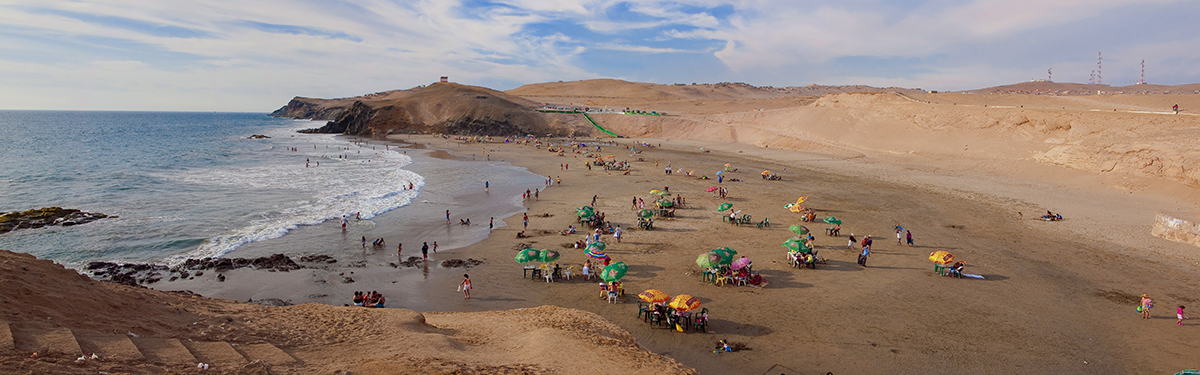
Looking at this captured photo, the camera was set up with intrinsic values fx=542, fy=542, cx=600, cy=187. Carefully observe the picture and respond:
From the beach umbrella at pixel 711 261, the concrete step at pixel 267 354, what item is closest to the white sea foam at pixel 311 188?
the concrete step at pixel 267 354

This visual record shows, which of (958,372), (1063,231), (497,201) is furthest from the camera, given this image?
(497,201)

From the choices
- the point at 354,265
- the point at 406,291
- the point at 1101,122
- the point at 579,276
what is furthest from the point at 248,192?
the point at 1101,122

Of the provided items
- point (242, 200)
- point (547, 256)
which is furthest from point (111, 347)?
point (242, 200)

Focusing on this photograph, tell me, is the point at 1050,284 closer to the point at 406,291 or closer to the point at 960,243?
the point at 960,243

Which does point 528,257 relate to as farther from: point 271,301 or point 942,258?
point 942,258

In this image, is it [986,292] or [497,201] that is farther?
[497,201]

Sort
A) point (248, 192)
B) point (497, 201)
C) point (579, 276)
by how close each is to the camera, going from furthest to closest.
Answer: point (248, 192) < point (497, 201) < point (579, 276)
